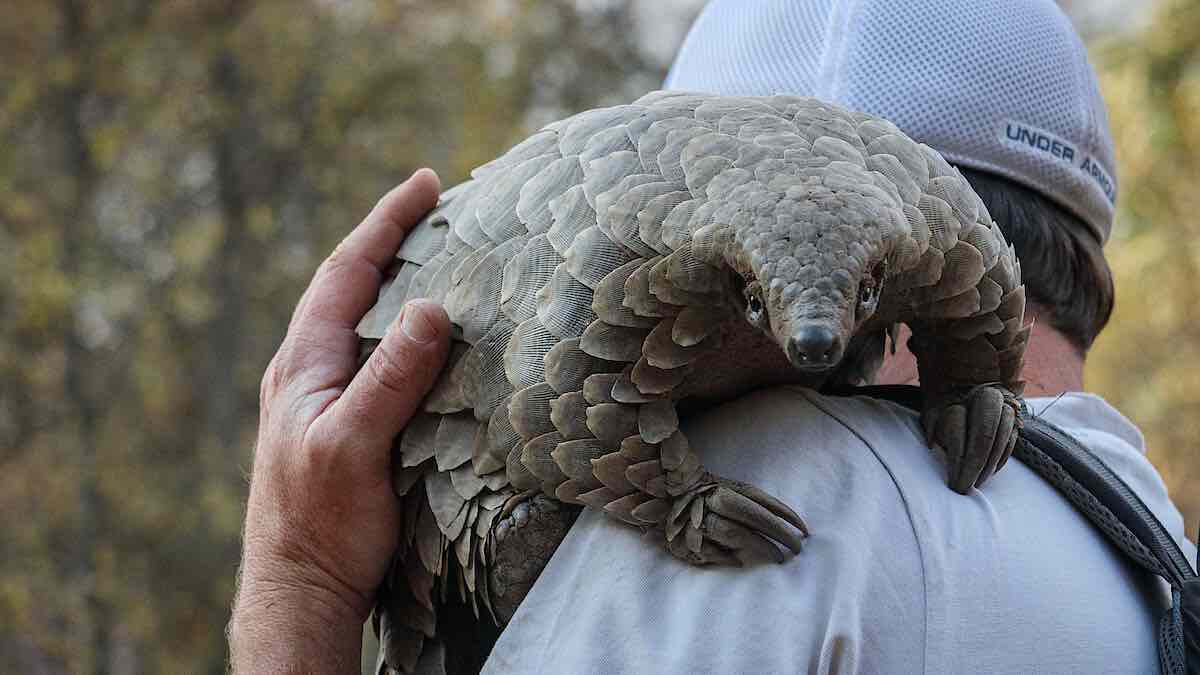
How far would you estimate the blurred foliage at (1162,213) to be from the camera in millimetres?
8961

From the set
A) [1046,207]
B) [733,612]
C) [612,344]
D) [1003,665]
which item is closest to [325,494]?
[612,344]

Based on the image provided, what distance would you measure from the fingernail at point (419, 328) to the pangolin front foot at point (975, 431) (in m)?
0.80

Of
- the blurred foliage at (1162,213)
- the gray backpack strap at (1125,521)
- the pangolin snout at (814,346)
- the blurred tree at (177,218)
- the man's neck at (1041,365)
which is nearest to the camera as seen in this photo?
the pangolin snout at (814,346)

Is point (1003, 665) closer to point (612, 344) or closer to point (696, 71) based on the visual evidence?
point (612, 344)

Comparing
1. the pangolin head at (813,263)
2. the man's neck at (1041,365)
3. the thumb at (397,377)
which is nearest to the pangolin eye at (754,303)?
the pangolin head at (813,263)

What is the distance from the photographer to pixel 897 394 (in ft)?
6.49

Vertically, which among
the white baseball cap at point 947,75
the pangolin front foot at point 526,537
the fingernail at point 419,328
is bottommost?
the pangolin front foot at point 526,537

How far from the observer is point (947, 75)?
2291 millimetres

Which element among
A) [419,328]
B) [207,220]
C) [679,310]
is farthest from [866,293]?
[207,220]

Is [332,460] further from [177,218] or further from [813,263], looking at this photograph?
[177,218]

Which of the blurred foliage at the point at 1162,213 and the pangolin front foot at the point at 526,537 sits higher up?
the pangolin front foot at the point at 526,537

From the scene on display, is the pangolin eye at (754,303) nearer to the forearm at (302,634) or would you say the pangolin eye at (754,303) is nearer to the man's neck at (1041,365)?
the man's neck at (1041,365)

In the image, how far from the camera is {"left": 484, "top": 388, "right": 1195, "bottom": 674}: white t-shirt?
1.54m

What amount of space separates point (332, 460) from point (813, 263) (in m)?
0.98
